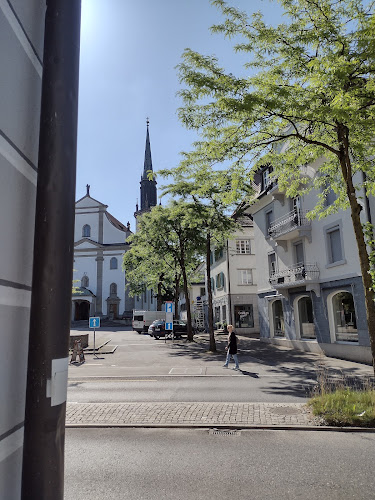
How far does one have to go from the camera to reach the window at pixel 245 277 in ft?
120

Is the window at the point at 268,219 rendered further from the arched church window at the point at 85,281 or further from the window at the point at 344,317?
the arched church window at the point at 85,281

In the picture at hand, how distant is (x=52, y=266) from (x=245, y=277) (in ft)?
118

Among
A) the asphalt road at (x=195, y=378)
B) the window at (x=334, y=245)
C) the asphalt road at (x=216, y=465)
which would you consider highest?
the window at (x=334, y=245)

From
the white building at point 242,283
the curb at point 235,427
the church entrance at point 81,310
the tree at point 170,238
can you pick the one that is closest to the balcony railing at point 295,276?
the tree at point 170,238

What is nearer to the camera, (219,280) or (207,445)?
(207,445)

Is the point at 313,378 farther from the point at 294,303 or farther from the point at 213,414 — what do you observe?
the point at 294,303

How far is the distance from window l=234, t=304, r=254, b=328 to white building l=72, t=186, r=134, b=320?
2889cm

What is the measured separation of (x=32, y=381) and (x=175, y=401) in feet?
29.5

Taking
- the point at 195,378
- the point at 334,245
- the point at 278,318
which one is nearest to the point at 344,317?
the point at 334,245

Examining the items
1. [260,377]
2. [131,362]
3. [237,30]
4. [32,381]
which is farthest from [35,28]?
[131,362]

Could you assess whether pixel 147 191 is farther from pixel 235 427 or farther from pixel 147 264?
pixel 235 427

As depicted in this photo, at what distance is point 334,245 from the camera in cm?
1984

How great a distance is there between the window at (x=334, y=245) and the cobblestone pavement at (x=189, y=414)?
12.0 m

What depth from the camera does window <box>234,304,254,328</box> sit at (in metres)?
36.3
